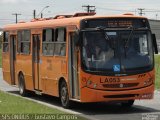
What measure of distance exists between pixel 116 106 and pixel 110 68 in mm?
2667

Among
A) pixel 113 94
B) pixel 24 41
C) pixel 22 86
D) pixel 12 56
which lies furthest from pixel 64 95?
pixel 12 56

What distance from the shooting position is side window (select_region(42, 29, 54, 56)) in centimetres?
1931

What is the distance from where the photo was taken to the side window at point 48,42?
63.4 ft

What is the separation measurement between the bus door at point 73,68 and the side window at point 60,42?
23.8 inches

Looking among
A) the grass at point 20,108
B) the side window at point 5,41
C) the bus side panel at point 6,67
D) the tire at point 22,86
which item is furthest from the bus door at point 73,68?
the side window at point 5,41

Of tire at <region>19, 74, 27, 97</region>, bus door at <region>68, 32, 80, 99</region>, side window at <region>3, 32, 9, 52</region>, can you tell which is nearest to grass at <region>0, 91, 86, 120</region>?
bus door at <region>68, 32, 80, 99</region>

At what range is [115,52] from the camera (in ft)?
54.9

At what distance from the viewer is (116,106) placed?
18.9 m

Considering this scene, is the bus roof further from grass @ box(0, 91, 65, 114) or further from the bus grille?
grass @ box(0, 91, 65, 114)

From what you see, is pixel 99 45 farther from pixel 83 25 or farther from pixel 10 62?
pixel 10 62

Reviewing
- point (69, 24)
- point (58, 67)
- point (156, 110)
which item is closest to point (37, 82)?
point (58, 67)

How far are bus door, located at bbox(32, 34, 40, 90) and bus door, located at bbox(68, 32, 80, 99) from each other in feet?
11.6

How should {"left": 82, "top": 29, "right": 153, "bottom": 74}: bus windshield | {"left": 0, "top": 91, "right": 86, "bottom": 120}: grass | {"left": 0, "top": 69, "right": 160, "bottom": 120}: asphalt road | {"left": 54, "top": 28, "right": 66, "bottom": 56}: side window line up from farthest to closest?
{"left": 54, "top": 28, "right": 66, "bottom": 56}: side window, {"left": 82, "top": 29, "right": 153, "bottom": 74}: bus windshield, {"left": 0, "top": 69, "right": 160, "bottom": 120}: asphalt road, {"left": 0, "top": 91, "right": 86, "bottom": 120}: grass

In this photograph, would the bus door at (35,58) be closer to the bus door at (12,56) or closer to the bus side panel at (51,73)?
the bus side panel at (51,73)
